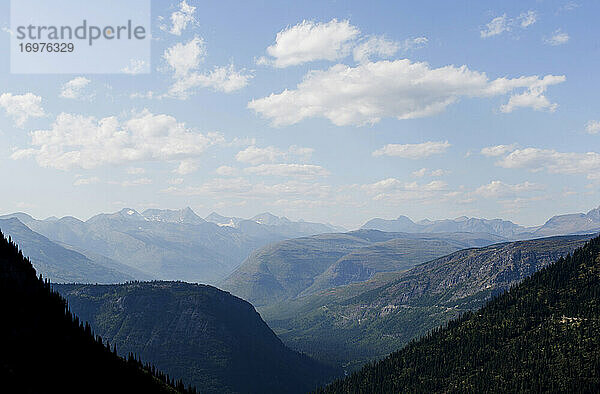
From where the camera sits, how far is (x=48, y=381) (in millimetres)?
122875

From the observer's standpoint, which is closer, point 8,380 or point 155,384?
point 8,380

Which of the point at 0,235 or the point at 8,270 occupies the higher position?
the point at 0,235

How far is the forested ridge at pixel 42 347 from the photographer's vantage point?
389 ft

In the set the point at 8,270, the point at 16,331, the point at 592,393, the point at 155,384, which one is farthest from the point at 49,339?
the point at 592,393

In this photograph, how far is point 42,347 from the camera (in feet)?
431

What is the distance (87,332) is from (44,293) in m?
26.4

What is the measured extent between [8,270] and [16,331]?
24602 millimetres

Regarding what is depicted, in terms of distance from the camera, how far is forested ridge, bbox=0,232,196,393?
11862 cm

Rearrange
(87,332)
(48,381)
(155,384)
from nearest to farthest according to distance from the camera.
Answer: (48,381) < (87,332) < (155,384)

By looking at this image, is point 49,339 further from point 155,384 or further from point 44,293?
point 155,384

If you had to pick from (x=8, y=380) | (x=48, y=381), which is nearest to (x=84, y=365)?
(x=48, y=381)

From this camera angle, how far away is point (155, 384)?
188250 mm

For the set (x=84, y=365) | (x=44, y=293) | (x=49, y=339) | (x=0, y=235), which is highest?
(x=0, y=235)

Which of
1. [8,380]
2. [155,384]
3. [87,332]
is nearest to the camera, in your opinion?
[8,380]
